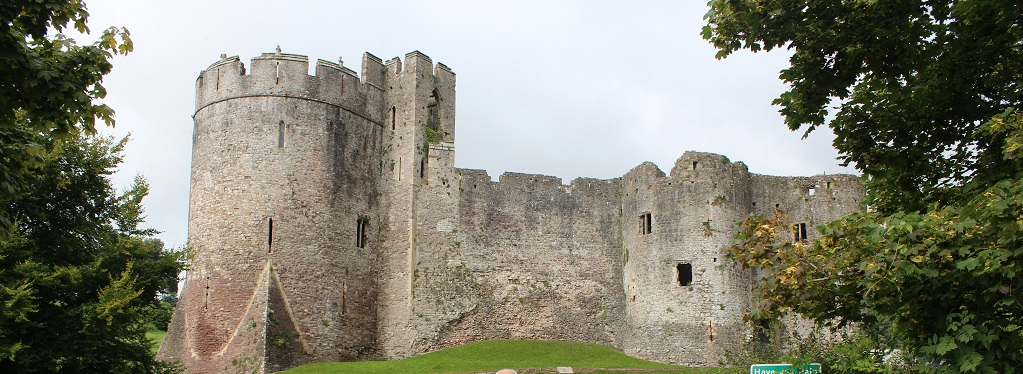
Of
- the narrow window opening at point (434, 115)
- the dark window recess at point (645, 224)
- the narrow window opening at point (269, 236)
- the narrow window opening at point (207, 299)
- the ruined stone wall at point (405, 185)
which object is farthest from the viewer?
the narrow window opening at point (434, 115)

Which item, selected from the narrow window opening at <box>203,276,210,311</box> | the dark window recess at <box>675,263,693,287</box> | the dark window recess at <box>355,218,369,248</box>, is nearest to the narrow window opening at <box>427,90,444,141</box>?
the dark window recess at <box>355,218,369,248</box>

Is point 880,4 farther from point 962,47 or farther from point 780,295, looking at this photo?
point 780,295

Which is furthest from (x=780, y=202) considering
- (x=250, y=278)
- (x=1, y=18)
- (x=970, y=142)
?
(x=1, y=18)

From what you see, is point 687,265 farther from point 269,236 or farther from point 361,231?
point 269,236

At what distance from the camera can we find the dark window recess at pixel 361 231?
3372 cm

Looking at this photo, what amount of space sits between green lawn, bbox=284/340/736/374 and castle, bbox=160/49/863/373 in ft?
2.79

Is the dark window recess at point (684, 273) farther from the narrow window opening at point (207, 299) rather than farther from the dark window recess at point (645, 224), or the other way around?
the narrow window opening at point (207, 299)

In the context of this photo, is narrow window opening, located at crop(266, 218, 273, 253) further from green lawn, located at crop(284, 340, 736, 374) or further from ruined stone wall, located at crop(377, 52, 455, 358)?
ruined stone wall, located at crop(377, 52, 455, 358)

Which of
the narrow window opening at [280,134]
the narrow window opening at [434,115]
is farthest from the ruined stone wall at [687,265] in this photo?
the narrow window opening at [280,134]

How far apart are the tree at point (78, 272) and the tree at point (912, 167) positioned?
15.4 metres

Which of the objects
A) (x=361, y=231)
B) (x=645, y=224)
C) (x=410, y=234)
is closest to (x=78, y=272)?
(x=361, y=231)

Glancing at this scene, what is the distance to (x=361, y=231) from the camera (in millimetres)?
33969

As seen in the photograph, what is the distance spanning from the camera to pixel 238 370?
29734mm

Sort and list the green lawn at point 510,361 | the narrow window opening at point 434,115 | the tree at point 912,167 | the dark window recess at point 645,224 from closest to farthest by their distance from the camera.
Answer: the tree at point 912,167 < the green lawn at point 510,361 < the dark window recess at point 645,224 < the narrow window opening at point 434,115
